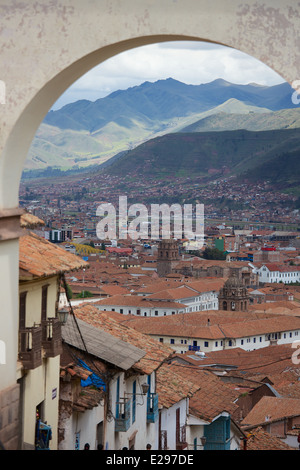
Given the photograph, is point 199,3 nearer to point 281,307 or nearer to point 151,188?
point 281,307

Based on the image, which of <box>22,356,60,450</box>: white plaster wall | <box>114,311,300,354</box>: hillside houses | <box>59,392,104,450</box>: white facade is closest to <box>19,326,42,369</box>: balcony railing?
<box>22,356,60,450</box>: white plaster wall

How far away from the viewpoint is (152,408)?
11.8 meters

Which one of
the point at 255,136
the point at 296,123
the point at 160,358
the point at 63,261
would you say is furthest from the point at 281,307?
the point at 296,123

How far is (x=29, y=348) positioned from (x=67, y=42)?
2.28 meters

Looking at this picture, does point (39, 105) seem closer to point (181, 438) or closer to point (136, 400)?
point (136, 400)

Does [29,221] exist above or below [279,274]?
above

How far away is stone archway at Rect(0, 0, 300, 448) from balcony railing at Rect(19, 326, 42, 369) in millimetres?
965

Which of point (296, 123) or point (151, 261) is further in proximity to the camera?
point (296, 123)

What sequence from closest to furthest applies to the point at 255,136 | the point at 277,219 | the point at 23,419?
the point at 23,419 < the point at 277,219 < the point at 255,136

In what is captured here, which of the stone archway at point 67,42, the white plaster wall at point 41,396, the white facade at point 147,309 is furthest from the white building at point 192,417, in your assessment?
the white facade at point 147,309

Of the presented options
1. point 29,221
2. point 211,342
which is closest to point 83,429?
point 29,221

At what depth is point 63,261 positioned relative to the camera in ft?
22.0
